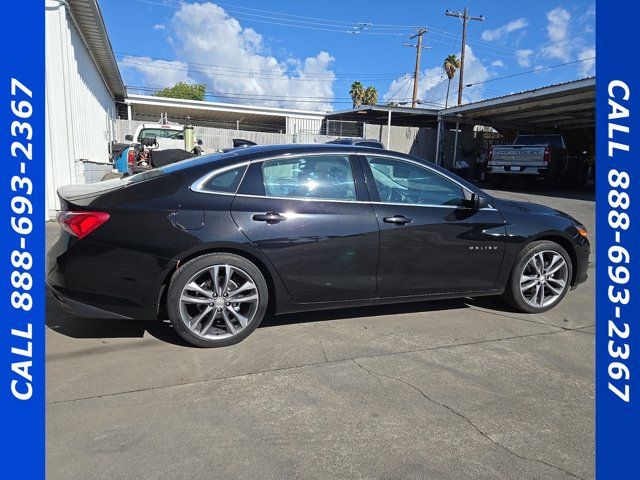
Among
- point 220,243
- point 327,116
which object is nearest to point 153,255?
point 220,243

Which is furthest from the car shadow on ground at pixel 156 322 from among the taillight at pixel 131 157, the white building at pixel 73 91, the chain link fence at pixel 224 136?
the chain link fence at pixel 224 136

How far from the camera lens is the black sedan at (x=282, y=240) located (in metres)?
3.42

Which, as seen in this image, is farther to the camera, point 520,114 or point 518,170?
point 520,114

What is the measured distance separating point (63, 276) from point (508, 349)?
349 centimetres

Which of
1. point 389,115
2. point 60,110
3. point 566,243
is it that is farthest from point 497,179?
point 60,110

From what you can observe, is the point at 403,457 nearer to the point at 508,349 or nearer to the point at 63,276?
the point at 508,349

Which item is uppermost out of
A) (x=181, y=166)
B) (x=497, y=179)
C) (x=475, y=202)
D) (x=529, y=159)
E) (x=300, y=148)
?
(x=529, y=159)

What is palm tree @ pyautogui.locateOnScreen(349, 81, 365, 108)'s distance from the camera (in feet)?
193

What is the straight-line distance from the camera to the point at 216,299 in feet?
11.9

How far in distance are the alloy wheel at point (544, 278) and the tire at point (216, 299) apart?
2.63m

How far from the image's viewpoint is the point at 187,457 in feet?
7.86

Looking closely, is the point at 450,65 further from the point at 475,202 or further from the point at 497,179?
the point at 475,202

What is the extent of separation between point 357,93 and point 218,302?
5861 cm

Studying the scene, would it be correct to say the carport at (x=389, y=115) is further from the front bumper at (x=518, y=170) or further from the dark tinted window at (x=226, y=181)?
the dark tinted window at (x=226, y=181)
